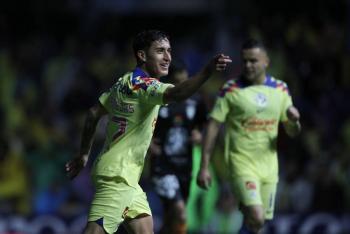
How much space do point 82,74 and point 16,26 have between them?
10.6ft

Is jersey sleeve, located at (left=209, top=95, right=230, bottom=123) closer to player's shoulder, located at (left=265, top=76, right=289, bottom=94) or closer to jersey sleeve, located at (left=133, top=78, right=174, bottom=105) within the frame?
player's shoulder, located at (left=265, top=76, right=289, bottom=94)

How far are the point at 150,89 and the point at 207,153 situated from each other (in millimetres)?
2496

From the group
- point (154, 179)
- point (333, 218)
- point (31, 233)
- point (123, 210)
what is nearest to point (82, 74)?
point (31, 233)

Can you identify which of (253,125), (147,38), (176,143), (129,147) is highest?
(147,38)

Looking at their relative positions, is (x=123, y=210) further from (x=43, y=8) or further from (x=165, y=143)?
(x=43, y=8)

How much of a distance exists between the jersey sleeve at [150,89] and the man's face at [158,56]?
0.23 m

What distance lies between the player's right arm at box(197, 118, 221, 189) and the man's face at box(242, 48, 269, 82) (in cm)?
62

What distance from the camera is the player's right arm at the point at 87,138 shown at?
26.9 feet

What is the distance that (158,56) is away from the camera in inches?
307

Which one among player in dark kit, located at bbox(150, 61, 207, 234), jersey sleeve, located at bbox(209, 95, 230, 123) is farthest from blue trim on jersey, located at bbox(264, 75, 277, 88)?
player in dark kit, located at bbox(150, 61, 207, 234)

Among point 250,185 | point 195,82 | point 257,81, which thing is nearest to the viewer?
point 195,82

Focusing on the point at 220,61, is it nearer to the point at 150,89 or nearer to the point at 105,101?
the point at 150,89

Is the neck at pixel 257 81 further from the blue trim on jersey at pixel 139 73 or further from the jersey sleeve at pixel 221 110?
the blue trim on jersey at pixel 139 73

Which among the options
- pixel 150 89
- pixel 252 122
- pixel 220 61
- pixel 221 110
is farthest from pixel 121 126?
pixel 252 122
